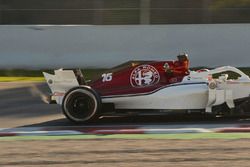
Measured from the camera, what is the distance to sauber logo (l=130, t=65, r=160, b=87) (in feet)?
33.1

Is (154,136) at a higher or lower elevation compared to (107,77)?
lower

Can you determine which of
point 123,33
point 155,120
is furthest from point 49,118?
point 123,33

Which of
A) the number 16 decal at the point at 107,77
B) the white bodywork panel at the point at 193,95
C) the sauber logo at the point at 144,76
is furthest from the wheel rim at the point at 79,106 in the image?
the sauber logo at the point at 144,76

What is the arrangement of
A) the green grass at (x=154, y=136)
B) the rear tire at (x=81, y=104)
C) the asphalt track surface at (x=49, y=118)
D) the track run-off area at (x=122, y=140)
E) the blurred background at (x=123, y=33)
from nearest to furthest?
the track run-off area at (x=122, y=140) < the green grass at (x=154, y=136) < the rear tire at (x=81, y=104) < the asphalt track surface at (x=49, y=118) < the blurred background at (x=123, y=33)

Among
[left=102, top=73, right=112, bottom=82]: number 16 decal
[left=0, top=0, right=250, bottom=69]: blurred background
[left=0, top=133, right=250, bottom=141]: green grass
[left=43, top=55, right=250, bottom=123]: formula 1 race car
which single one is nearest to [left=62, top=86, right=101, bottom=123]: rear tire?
[left=43, top=55, right=250, bottom=123]: formula 1 race car

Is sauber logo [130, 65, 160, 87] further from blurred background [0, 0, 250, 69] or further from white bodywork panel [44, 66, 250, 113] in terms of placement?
blurred background [0, 0, 250, 69]

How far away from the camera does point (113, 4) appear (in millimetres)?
21203

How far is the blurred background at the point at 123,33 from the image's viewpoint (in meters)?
19.6

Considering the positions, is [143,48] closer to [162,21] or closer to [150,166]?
[162,21]

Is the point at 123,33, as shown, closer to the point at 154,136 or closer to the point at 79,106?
the point at 79,106

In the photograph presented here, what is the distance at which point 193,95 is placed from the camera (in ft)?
32.4

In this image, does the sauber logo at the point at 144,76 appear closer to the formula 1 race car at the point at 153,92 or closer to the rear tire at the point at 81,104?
the formula 1 race car at the point at 153,92

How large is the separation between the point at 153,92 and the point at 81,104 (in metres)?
1.22

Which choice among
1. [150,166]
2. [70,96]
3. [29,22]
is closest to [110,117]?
[70,96]
